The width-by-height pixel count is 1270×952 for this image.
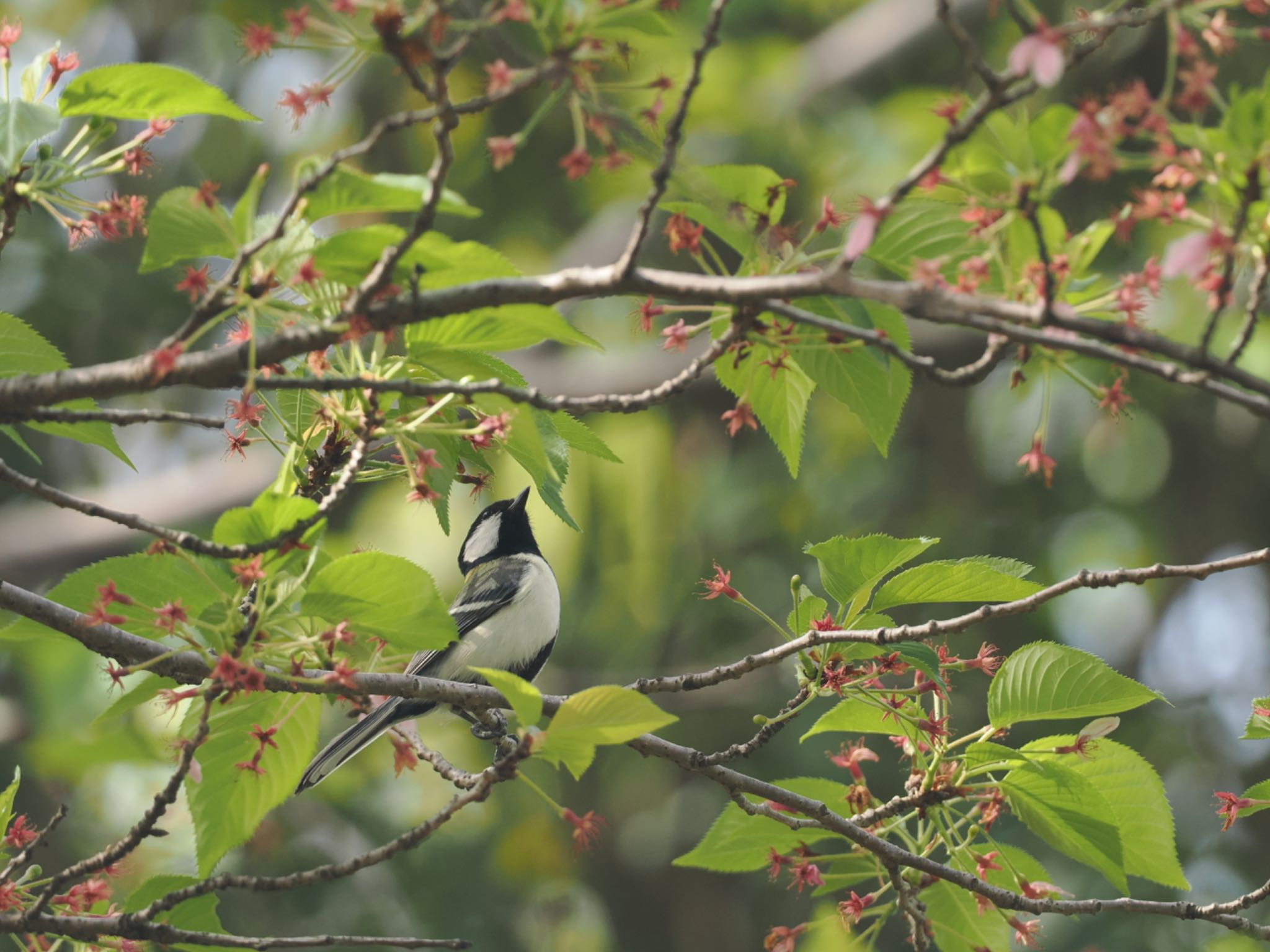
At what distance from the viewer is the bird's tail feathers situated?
12.9 feet

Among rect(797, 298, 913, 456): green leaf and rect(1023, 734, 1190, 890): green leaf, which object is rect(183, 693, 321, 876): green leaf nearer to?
rect(797, 298, 913, 456): green leaf

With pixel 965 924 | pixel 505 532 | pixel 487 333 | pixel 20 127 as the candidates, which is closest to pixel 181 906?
pixel 487 333

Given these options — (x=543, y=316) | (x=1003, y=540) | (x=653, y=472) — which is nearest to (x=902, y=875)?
(x=543, y=316)

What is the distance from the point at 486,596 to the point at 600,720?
3287 mm

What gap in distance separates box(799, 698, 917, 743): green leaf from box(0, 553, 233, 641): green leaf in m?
1.43

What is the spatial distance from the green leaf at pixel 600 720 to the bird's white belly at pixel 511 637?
295 centimetres

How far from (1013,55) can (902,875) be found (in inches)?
81.9

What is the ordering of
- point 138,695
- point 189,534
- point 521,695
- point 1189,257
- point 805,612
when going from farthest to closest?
point 805,612 → point 138,695 → point 189,534 → point 521,695 → point 1189,257

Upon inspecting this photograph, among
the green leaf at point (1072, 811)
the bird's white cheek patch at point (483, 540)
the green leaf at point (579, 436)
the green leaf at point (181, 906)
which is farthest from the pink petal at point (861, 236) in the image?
the bird's white cheek patch at point (483, 540)

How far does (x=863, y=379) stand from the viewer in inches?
107

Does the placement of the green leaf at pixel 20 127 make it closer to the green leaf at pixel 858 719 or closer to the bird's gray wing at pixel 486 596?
the green leaf at pixel 858 719

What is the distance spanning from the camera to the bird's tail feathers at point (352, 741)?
394 centimetres

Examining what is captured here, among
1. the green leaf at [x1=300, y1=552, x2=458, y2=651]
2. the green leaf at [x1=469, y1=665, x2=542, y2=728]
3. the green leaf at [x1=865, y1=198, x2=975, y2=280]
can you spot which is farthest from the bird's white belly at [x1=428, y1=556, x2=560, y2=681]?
the green leaf at [x1=865, y1=198, x2=975, y2=280]

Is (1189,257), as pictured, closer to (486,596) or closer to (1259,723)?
(1259,723)
